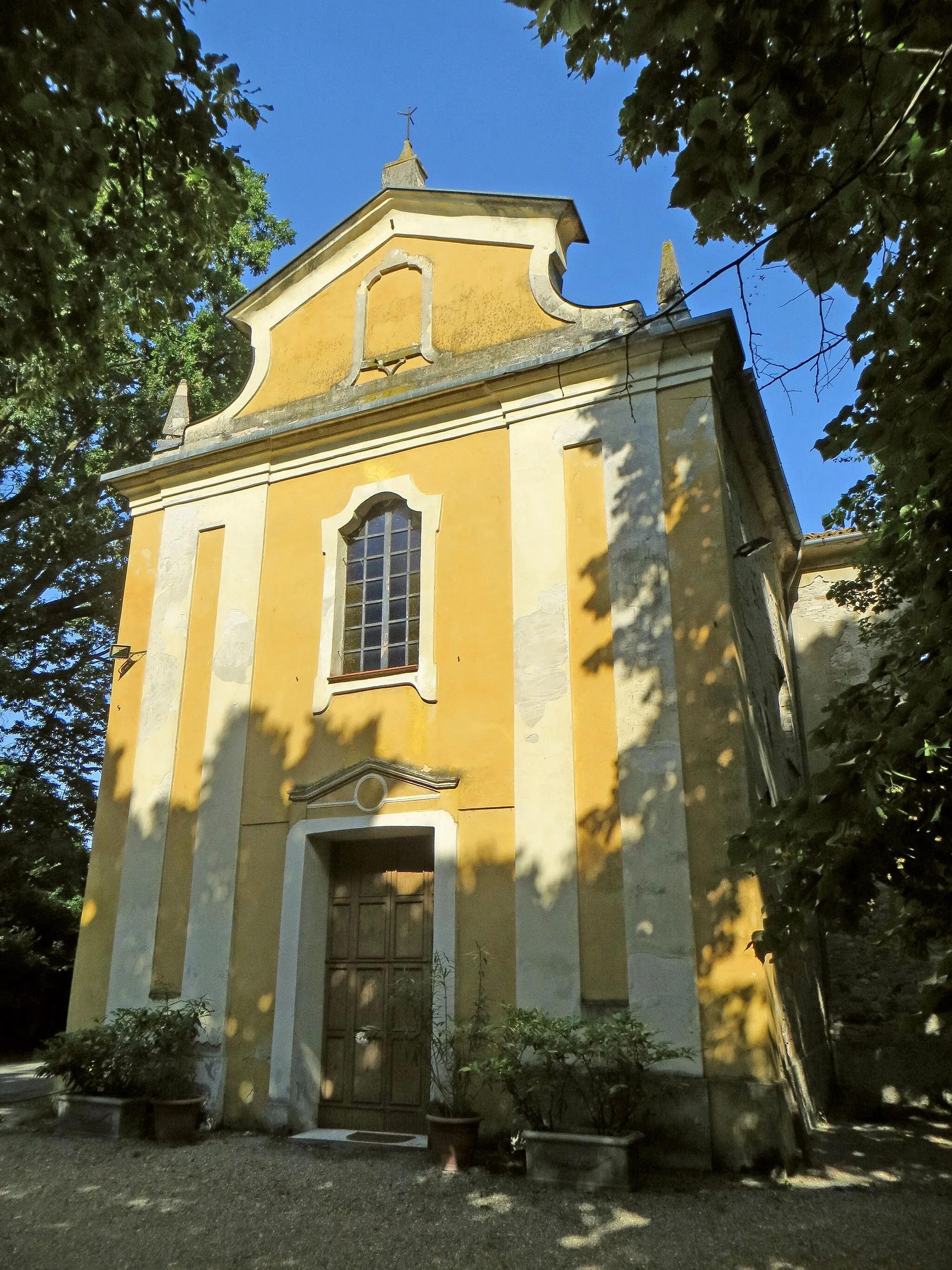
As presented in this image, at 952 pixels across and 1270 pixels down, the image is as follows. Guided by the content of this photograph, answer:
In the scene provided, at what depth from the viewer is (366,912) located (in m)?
8.90

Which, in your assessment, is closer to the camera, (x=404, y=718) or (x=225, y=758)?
(x=404, y=718)

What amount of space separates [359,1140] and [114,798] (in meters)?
4.37

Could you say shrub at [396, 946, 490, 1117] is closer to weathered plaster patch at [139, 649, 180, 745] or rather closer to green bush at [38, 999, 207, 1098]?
green bush at [38, 999, 207, 1098]

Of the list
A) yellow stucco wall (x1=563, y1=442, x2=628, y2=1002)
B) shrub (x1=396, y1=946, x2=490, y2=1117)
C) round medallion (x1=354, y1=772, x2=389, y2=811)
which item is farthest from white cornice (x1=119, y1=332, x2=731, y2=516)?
shrub (x1=396, y1=946, x2=490, y2=1117)

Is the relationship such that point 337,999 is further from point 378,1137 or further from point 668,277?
point 668,277

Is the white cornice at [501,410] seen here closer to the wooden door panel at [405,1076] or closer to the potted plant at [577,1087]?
the potted plant at [577,1087]

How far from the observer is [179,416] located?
11.6 meters

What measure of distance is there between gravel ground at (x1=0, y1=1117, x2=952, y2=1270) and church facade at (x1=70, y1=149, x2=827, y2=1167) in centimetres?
76

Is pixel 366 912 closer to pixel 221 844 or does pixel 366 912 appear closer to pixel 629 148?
pixel 221 844

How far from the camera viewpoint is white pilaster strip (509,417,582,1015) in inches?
300

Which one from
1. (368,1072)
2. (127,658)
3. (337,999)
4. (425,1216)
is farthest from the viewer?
(127,658)

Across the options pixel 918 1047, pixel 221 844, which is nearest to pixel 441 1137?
pixel 221 844

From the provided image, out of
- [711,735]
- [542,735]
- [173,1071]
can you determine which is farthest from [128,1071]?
[711,735]

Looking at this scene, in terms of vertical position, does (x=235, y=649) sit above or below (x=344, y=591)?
below
